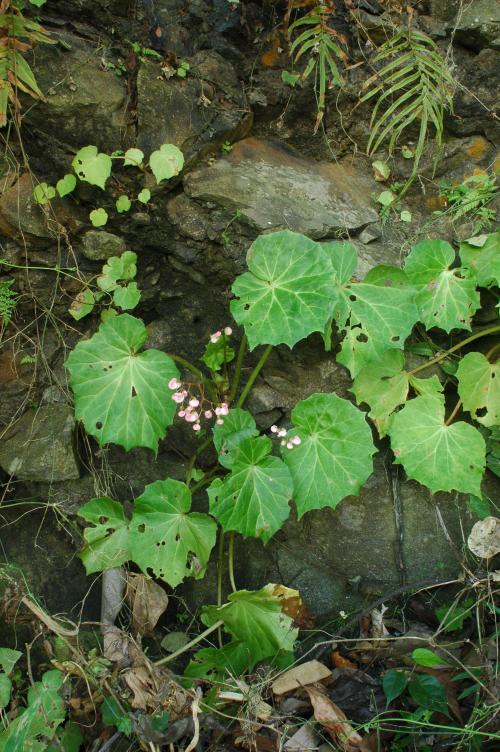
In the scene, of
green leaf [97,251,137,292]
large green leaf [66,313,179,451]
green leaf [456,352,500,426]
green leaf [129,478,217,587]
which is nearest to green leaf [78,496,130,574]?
green leaf [129,478,217,587]

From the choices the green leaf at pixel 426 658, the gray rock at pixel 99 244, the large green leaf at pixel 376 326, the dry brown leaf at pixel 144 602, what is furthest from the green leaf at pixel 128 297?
the green leaf at pixel 426 658

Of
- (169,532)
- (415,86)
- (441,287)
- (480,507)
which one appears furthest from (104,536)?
(415,86)

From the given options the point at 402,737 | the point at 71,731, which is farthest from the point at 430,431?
the point at 71,731

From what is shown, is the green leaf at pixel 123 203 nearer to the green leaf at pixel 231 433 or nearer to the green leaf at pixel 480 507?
the green leaf at pixel 231 433

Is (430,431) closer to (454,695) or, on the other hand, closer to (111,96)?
(454,695)

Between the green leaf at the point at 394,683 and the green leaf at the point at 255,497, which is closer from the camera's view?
the green leaf at the point at 394,683

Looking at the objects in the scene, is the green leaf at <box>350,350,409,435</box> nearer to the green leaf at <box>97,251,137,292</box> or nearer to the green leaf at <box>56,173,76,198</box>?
the green leaf at <box>97,251,137,292</box>
